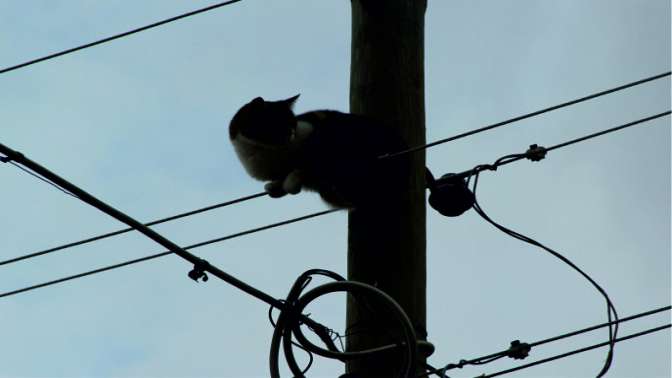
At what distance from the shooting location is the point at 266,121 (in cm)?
659

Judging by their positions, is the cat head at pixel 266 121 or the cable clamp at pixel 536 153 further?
A: the cat head at pixel 266 121

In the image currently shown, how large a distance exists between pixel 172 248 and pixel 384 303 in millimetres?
888

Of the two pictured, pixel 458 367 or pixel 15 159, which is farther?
pixel 458 367

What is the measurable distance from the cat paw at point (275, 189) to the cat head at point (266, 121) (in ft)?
0.96

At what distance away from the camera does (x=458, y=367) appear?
419cm

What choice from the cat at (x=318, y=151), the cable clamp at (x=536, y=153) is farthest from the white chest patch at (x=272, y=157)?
the cable clamp at (x=536, y=153)

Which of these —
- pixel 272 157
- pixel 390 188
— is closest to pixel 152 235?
pixel 390 188

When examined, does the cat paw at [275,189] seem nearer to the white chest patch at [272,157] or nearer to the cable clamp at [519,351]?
the white chest patch at [272,157]

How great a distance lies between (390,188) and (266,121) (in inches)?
91.0

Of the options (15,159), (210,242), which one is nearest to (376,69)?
(210,242)

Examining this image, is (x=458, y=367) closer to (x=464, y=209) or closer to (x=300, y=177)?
(x=464, y=209)

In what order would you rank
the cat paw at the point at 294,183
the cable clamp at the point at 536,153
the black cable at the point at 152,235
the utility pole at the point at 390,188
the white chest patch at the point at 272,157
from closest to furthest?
1. the black cable at the point at 152,235
2. the utility pole at the point at 390,188
3. the cable clamp at the point at 536,153
4. the cat paw at the point at 294,183
5. the white chest patch at the point at 272,157

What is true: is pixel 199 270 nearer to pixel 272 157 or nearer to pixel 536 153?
pixel 536 153

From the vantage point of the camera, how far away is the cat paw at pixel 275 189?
19.7ft
